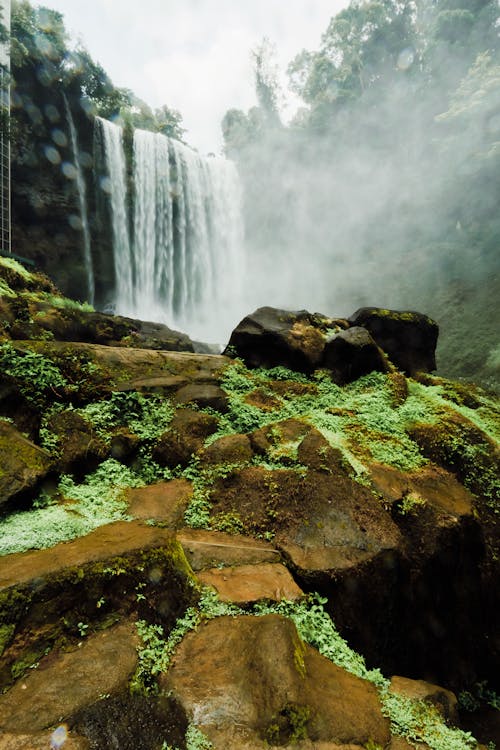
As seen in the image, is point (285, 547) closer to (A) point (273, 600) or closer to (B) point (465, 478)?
(A) point (273, 600)

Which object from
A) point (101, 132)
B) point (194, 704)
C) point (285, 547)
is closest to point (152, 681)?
point (194, 704)

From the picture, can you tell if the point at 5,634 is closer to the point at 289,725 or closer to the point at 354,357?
the point at 289,725

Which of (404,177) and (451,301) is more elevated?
(404,177)

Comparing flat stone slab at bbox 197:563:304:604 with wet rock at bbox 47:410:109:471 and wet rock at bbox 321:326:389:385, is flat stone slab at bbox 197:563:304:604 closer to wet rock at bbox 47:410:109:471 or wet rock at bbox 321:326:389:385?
wet rock at bbox 47:410:109:471

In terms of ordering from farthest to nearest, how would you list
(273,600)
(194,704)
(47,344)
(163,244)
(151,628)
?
(163,244) → (47,344) → (273,600) → (151,628) → (194,704)

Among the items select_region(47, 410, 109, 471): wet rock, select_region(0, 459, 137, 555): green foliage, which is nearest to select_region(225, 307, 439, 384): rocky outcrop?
select_region(47, 410, 109, 471): wet rock

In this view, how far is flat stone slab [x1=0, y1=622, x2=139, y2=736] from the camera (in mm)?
1861

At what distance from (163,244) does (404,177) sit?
942 inches

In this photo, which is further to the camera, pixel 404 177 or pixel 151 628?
pixel 404 177

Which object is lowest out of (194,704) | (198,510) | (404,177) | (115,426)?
(194,704)

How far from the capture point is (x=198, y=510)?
4230mm

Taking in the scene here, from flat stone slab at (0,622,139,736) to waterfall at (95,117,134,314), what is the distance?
22.4 m

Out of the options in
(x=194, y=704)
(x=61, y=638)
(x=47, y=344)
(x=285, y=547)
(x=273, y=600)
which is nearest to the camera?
(x=194, y=704)

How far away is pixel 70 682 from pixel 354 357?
7194 mm
